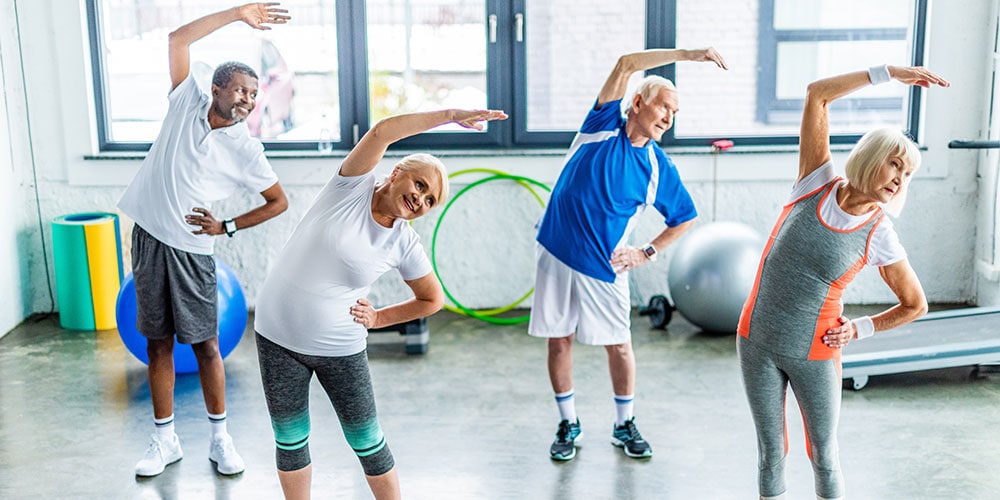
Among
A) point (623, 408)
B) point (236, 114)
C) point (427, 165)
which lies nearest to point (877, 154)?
point (427, 165)

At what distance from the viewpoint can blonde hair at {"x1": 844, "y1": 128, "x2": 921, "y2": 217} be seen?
2566mm

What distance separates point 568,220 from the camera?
3.76 m

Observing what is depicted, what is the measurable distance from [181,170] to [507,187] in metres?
2.64

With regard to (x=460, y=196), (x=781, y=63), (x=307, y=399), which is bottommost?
(x=307, y=399)

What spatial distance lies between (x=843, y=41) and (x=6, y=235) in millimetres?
4857

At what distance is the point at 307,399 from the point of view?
2973 millimetres

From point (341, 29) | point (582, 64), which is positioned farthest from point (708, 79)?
point (341, 29)

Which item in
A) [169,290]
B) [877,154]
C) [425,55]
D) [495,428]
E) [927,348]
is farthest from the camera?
[425,55]

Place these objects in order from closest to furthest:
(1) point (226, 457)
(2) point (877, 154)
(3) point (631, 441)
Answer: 1. (2) point (877, 154)
2. (1) point (226, 457)
3. (3) point (631, 441)

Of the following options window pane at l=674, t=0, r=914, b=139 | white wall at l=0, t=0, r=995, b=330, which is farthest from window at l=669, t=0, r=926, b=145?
white wall at l=0, t=0, r=995, b=330

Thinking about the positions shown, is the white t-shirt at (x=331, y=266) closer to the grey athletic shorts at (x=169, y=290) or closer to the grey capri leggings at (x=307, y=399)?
the grey capri leggings at (x=307, y=399)

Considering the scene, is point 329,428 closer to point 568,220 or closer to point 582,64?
point 568,220

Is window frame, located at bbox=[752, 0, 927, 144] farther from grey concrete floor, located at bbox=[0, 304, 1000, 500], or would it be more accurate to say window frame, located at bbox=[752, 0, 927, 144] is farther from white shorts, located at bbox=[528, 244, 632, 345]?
white shorts, located at bbox=[528, 244, 632, 345]

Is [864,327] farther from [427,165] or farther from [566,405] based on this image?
[566,405]
